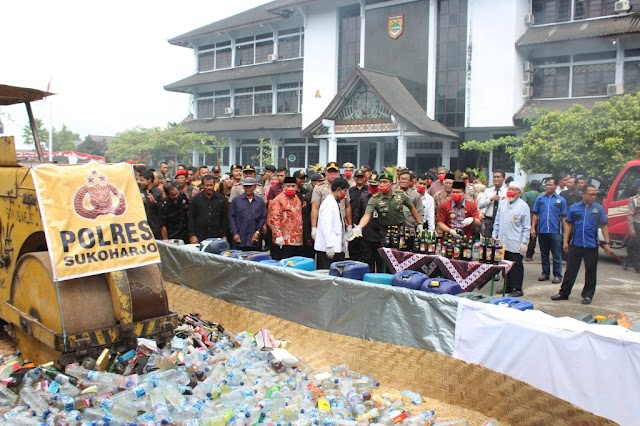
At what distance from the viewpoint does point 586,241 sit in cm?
819

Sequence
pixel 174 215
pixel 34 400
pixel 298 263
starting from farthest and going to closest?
pixel 174 215, pixel 298 263, pixel 34 400

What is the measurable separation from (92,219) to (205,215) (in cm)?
424

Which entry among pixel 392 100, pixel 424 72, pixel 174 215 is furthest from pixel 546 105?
pixel 174 215

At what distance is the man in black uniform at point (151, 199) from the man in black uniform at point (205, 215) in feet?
2.54

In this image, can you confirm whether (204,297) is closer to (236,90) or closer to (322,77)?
(322,77)

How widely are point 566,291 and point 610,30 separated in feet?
53.2

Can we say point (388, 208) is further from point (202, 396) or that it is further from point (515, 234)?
point (202, 396)

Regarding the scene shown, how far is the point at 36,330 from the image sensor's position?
15.3 feet

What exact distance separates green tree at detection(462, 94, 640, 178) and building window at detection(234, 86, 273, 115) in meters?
19.2

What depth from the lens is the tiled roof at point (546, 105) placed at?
2192 cm

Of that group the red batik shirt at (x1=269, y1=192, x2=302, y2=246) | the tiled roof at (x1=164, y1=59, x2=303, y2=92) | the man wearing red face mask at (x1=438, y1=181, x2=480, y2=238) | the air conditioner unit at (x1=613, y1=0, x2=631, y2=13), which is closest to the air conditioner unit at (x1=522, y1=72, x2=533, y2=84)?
the air conditioner unit at (x1=613, y1=0, x2=631, y2=13)

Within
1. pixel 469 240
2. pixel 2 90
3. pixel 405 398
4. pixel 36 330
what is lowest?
pixel 405 398

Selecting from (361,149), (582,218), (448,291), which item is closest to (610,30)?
(361,149)

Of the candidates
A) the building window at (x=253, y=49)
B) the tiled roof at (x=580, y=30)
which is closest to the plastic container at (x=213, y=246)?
the tiled roof at (x=580, y=30)
